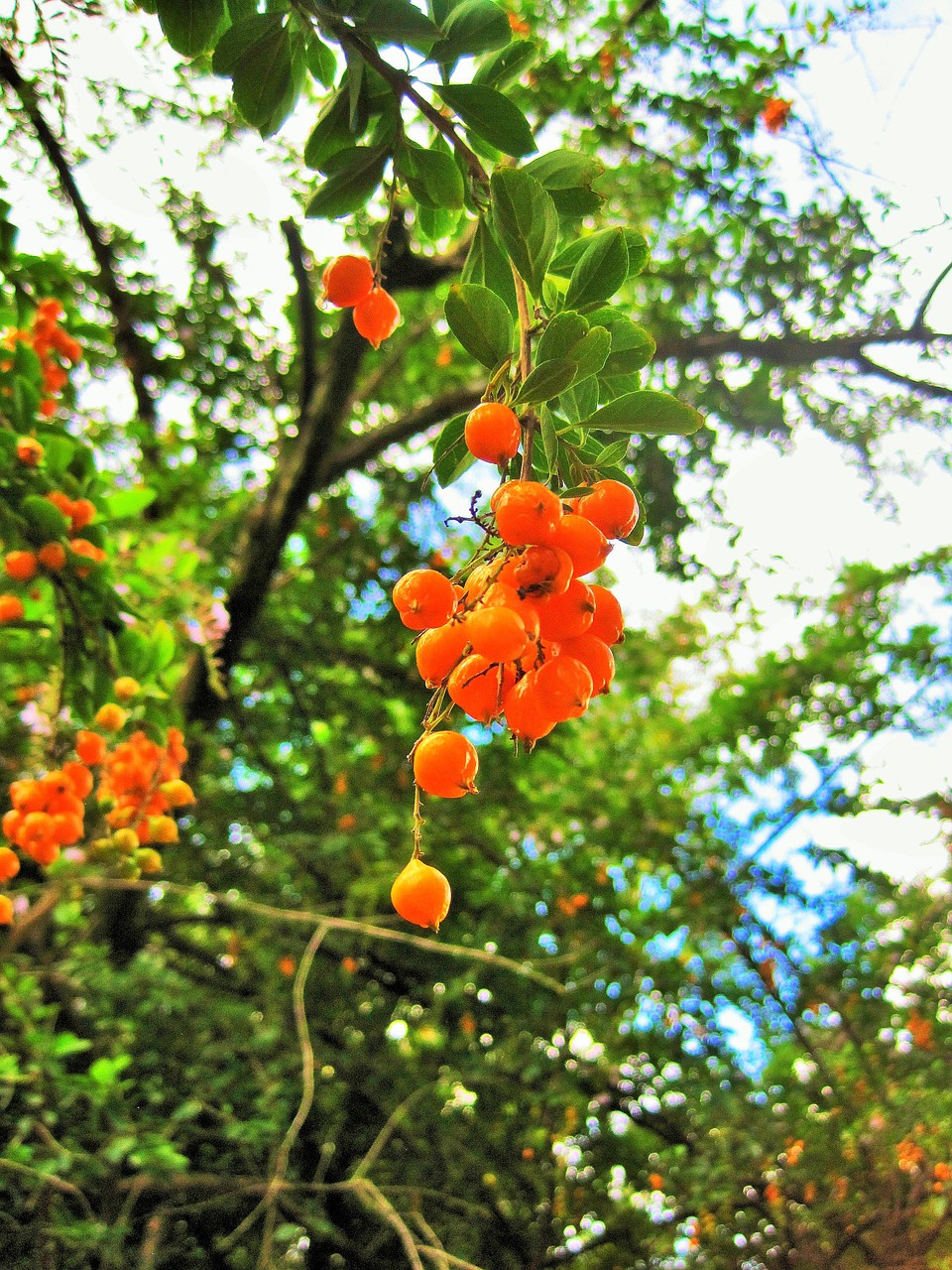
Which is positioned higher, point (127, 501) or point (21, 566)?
point (127, 501)

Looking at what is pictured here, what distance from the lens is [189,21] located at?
33.7 inches

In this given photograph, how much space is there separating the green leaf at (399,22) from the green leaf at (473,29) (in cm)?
2

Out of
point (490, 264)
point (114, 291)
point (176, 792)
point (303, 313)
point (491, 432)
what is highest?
point (114, 291)

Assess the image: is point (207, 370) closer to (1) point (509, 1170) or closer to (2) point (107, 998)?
(2) point (107, 998)

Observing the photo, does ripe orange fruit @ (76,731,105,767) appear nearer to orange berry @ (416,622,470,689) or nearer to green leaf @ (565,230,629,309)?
orange berry @ (416,622,470,689)

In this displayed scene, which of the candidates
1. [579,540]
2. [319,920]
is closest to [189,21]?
[579,540]

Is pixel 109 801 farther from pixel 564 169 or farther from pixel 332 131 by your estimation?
pixel 564 169

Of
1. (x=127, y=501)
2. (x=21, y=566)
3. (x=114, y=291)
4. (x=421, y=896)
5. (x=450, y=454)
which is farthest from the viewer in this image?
(x=114, y=291)

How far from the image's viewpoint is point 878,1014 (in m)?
3.39

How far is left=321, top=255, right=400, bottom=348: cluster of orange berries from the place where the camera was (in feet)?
3.11

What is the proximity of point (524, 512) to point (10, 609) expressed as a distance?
1.33 m

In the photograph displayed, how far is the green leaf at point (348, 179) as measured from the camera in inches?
34.8

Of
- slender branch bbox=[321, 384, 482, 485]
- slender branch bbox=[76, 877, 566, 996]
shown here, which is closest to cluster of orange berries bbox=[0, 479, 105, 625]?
slender branch bbox=[76, 877, 566, 996]

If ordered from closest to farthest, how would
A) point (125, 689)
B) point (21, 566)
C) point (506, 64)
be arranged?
point (506, 64) → point (21, 566) → point (125, 689)
